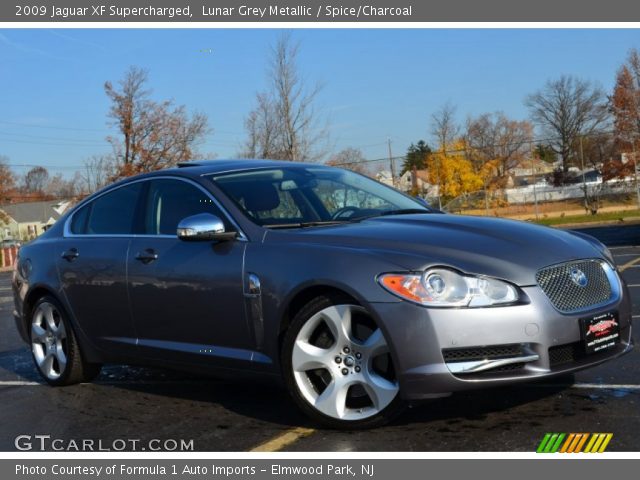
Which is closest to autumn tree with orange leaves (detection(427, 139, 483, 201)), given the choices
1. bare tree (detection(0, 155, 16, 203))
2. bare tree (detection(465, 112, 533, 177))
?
bare tree (detection(465, 112, 533, 177))

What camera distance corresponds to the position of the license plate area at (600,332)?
157 inches

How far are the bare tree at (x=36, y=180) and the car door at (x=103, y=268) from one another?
336 feet

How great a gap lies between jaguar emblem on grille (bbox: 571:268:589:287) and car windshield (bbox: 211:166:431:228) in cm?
130

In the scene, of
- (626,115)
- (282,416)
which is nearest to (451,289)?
(282,416)

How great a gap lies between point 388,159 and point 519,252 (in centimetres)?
4554

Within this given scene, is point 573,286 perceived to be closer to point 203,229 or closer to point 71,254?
point 203,229

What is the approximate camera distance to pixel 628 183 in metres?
52.3

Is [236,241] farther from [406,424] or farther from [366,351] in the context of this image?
[406,424]

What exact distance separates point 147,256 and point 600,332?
9.01 ft

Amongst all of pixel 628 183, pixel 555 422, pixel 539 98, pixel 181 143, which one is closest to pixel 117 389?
pixel 555 422

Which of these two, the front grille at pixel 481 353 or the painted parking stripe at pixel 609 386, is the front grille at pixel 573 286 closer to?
the front grille at pixel 481 353

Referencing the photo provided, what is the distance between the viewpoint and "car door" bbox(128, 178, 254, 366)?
461 cm

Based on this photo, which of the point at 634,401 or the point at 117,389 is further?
the point at 117,389

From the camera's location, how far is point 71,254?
5.83m
